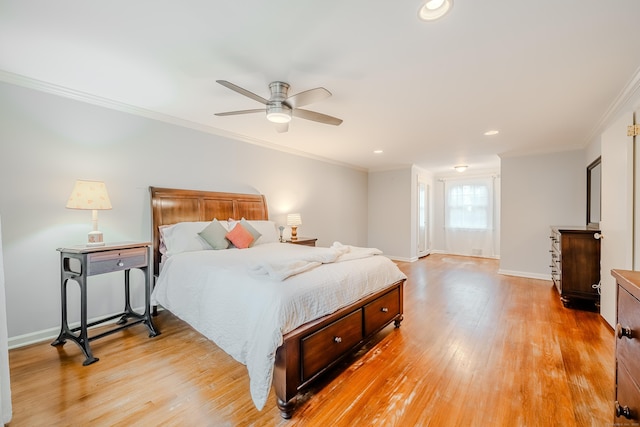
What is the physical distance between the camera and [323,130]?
3.77m

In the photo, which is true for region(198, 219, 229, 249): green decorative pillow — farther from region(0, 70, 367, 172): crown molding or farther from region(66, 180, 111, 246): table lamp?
region(0, 70, 367, 172): crown molding

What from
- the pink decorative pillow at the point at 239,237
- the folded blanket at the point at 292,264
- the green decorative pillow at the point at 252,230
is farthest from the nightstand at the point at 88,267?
the folded blanket at the point at 292,264

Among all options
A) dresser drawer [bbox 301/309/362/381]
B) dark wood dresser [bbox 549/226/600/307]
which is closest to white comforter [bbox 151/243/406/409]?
dresser drawer [bbox 301/309/362/381]

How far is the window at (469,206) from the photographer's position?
7008 mm

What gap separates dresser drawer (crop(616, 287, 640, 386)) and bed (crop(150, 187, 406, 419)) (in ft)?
4.69

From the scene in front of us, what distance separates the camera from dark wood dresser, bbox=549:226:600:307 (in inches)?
127

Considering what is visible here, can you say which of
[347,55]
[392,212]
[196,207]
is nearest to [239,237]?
[196,207]

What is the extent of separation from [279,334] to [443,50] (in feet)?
7.22

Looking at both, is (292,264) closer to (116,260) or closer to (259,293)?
(259,293)

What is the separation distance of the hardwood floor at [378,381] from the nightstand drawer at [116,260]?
2.35 feet

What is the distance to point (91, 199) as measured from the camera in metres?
2.40

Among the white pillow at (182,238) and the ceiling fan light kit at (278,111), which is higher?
the ceiling fan light kit at (278,111)

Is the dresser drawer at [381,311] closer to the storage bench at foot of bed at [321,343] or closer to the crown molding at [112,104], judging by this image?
the storage bench at foot of bed at [321,343]

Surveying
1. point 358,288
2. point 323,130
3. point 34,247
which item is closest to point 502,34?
point 358,288
